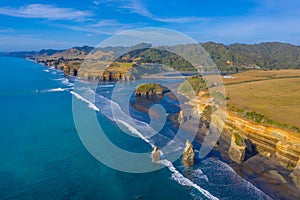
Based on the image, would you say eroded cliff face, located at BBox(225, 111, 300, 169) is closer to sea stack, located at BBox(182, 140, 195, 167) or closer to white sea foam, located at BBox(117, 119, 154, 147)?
sea stack, located at BBox(182, 140, 195, 167)

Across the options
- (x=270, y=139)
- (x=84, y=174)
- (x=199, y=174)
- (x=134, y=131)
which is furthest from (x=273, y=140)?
(x=84, y=174)

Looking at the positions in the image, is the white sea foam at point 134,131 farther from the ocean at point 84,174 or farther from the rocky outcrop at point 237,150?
the rocky outcrop at point 237,150

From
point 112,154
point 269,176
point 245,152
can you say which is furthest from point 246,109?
point 112,154

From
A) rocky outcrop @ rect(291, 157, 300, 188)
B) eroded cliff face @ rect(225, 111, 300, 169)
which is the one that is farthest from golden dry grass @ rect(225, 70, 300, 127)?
rocky outcrop @ rect(291, 157, 300, 188)

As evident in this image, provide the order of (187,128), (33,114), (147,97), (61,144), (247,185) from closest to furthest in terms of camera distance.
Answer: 1. (247,185)
2. (61,144)
3. (187,128)
4. (33,114)
5. (147,97)

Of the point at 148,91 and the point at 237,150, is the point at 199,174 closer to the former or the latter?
the point at 237,150

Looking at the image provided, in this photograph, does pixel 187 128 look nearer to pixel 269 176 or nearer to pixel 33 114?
pixel 269 176

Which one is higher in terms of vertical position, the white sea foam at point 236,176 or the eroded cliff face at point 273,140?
the eroded cliff face at point 273,140

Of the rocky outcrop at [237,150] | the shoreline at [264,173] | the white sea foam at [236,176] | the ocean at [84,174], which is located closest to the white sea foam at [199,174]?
the ocean at [84,174]
